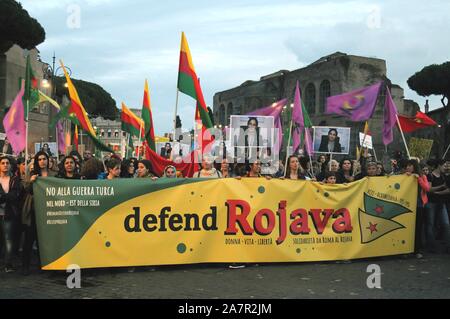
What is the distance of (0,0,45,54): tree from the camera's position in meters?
38.1

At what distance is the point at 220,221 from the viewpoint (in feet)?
22.5

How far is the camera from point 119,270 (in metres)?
6.59

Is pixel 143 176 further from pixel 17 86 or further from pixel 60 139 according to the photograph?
pixel 17 86

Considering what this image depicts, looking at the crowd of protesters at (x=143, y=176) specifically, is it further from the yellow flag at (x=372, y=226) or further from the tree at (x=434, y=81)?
the tree at (x=434, y=81)

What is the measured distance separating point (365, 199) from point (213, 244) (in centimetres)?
250

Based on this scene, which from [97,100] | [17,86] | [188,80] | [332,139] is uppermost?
[97,100]

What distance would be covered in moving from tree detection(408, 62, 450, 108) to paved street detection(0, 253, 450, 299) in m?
53.1

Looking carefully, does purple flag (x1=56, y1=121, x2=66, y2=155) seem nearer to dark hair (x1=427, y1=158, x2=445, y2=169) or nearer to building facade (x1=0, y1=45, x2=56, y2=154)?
dark hair (x1=427, y1=158, x2=445, y2=169)

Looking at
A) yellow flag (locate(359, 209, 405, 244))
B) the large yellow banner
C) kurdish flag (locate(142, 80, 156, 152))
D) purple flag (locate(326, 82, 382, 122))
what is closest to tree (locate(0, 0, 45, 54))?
kurdish flag (locate(142, 80, 156, 152))

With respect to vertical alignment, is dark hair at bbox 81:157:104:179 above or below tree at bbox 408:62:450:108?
below

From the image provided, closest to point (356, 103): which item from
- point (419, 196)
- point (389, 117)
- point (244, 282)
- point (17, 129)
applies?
point (389, 117)

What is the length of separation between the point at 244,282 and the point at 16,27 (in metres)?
38.7
